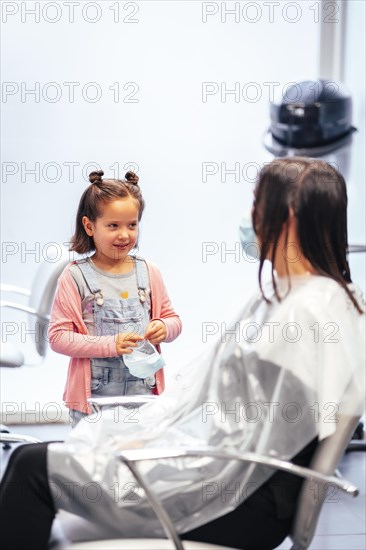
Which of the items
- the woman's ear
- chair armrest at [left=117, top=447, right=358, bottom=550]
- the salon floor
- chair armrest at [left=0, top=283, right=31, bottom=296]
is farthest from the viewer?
chair armrest at [left=0, top=283, right=31, bottom=296]

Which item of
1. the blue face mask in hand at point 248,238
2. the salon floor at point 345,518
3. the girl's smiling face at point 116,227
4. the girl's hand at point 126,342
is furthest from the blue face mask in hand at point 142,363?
the salon floor at point 345,518

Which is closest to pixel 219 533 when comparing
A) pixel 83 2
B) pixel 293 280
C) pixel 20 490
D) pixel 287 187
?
pixel 20 490

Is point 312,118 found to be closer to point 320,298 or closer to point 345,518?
point 345,518

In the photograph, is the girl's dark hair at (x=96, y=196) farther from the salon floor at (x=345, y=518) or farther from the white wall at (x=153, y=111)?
the white wall at (x=153, y=111)

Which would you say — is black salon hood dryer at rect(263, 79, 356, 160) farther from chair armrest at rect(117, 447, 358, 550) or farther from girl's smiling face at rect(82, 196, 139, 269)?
chair armrest at rect(117, 447, 358, 550)

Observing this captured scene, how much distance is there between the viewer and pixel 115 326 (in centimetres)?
277

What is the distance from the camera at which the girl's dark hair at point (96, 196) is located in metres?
2.72

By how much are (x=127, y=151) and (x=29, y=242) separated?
0.58m

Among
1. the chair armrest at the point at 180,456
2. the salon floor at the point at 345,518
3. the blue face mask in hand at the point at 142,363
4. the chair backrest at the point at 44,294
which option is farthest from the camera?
the chair backrest at the point at 44,294

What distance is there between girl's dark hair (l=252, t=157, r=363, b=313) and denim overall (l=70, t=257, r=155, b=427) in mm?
849

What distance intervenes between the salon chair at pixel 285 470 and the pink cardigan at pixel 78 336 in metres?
0.75

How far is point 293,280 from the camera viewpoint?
1.99 m

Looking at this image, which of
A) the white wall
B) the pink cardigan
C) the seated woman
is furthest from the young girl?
the white wall

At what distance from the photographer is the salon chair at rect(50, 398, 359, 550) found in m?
1.83
